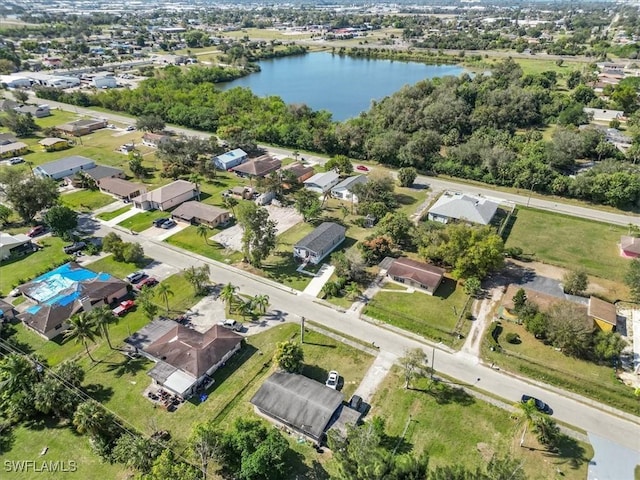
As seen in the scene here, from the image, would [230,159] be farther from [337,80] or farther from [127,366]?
[337,80]

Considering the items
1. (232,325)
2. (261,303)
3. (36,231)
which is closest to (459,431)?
(261,303)

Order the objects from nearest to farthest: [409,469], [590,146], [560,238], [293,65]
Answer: [409,469] < [560,238] < [590,146] < [293,65]

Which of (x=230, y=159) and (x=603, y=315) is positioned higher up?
(x=603, y=315)

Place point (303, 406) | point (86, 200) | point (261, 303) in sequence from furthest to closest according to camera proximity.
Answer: point (86, 200)
point (261, 303)
point (303, 406)

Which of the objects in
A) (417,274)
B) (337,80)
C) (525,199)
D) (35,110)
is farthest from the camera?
(337,80)

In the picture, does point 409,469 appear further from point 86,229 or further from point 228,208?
point 86,229

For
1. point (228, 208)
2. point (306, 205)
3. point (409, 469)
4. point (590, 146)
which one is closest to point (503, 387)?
point (409, 469)

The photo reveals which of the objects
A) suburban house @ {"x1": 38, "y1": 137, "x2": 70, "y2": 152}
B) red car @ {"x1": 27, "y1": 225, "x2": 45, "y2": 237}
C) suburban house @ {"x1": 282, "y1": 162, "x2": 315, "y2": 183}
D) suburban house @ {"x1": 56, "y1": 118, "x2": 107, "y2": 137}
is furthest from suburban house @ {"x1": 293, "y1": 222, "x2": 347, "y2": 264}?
suburban house @ {"x1": 56, "y1": 118, "x2": 107, "y2": 137}
